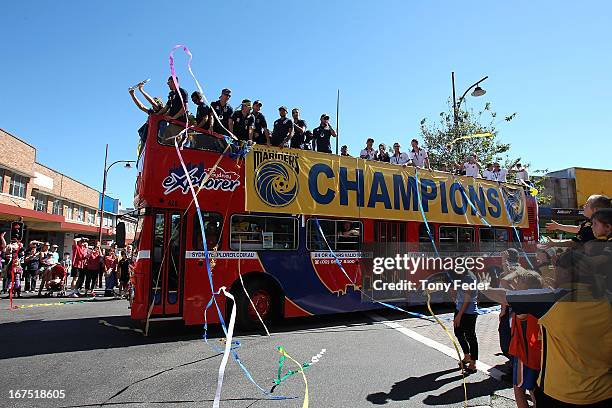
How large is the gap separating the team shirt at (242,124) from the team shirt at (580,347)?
6.90 m

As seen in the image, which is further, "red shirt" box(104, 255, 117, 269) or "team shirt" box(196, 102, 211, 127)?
"red shirt" box(104, 255, 117, 269)

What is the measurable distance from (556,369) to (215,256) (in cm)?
597

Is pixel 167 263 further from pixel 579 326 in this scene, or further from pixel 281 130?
pixel 579 326

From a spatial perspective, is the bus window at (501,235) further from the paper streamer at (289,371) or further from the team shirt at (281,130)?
the paper streamer at (289,371)

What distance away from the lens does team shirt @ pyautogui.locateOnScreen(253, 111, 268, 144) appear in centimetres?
854

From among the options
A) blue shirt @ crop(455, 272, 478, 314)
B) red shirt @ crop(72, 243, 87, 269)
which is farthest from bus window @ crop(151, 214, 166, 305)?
A: red shirt @ crop(72, 243, 87, 269)

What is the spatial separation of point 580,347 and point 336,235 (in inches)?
257

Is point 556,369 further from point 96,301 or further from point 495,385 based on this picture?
point 96,301

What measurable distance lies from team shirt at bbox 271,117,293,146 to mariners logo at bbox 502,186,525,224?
7.57 m

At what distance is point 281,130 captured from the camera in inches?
353

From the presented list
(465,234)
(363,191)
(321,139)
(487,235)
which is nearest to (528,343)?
(363,191)

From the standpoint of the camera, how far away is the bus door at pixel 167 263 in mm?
6992

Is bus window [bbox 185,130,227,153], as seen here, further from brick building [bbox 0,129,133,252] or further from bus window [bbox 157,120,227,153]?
brick building [bbox 0,129,133,252]

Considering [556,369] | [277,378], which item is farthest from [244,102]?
[556,369]
